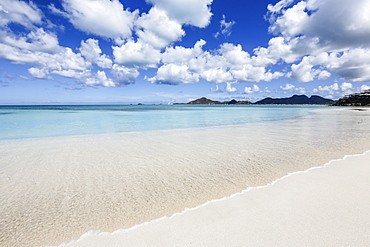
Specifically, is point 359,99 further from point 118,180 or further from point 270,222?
point 118,180

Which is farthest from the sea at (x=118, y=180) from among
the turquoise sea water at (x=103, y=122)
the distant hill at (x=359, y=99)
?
the distant hill at (x=359, y=99)

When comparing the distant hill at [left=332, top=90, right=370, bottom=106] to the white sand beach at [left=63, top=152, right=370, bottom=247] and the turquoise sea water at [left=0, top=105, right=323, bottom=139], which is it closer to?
the turquoise sea water at [left=0, top=105, right=323, bottom=139]

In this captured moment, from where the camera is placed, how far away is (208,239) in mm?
3285

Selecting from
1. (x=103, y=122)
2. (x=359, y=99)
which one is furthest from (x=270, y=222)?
(x=359, y=99)

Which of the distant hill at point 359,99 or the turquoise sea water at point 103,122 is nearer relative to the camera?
the turquoise sea water at point 103,122

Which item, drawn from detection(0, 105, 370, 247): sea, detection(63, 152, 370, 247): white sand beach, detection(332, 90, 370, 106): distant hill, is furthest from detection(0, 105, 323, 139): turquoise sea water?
detection(332, 90, 370, 106): distant hill

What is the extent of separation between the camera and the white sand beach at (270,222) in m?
3.23

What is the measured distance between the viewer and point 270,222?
3.67 meters

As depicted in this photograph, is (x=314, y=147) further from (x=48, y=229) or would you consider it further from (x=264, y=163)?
(x=48, y=229)

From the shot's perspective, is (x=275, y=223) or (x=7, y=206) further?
(x=7, y=206)

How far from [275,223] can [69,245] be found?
13.0ft

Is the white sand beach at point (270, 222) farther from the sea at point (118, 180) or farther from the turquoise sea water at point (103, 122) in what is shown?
the turquoise sea water at point (103, 122)

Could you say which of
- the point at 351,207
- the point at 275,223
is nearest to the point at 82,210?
the point at 275,223

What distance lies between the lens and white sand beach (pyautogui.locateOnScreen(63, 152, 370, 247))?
10.6 feet
